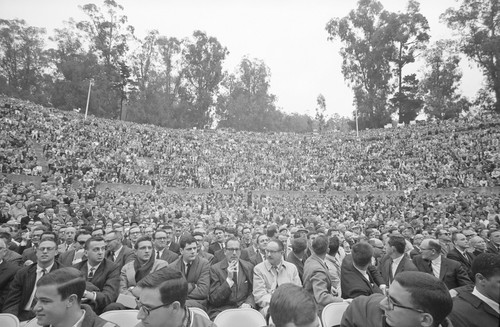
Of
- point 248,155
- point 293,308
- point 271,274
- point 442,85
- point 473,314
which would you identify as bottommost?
point 271,274

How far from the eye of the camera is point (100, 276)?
13.0 feet

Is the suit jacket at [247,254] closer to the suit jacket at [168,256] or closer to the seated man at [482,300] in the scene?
the suit jacket at [168,256]

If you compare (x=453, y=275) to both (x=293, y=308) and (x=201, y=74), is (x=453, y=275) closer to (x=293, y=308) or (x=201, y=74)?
(x=293, y=308)

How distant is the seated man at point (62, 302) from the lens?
2154 millimetres

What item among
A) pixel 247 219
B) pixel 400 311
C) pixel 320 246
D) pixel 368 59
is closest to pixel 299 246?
pixel 320 246

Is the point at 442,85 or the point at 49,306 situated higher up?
the point at 442,85

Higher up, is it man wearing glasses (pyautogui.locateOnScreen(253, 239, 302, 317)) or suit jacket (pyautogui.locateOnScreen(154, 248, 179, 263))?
man wearing glasses (pyautogui.locateOnScreen(253, 239, 302, 317))

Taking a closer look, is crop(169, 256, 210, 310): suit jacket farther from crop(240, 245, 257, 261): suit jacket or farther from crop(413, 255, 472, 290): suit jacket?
crop(413, 255, 472, 290): suit jacket

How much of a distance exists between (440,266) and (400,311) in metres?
3.26

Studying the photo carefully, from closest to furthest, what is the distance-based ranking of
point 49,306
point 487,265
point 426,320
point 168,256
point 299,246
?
point 426,320, point 49,306, point 487,265, point 299,246, point 168,256

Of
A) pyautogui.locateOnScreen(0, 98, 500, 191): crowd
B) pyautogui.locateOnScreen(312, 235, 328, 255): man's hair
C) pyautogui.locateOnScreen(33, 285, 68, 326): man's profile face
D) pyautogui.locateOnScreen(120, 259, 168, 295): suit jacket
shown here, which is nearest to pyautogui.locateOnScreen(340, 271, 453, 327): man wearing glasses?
pyautogui.locateOnScreen(312, 235, 328, 255): man's hair

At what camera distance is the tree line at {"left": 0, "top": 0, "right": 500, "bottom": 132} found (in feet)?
114

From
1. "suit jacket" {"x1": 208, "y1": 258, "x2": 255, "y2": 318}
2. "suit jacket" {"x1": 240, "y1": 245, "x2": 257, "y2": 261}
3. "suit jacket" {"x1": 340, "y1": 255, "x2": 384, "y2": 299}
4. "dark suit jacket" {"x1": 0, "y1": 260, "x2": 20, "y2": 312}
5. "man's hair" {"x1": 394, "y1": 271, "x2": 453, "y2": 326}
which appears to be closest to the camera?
"man's hair" {"x1": 394, "y1": 271, "x2": 453, "y2": 326}

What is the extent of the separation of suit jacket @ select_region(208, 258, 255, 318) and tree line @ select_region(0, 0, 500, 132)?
117 feet
